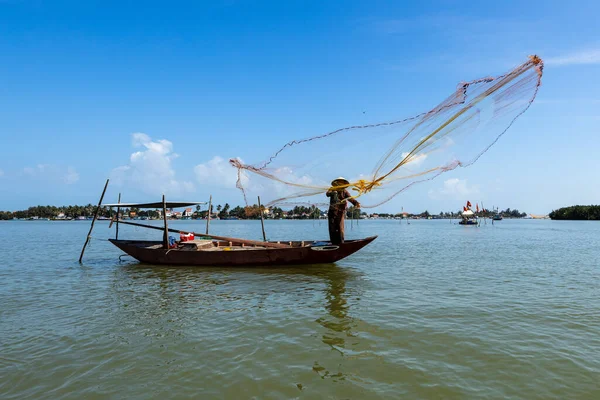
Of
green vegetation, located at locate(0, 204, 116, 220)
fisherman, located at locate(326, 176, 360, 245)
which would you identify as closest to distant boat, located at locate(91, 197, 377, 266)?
fisherman, located at locate(326, 176, 360, 245)

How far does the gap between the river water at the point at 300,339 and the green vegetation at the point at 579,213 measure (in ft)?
546

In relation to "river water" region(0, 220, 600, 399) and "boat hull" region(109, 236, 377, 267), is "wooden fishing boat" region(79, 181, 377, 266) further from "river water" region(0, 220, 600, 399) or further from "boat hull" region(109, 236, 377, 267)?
"river water" region(0, 220, 600, 399)

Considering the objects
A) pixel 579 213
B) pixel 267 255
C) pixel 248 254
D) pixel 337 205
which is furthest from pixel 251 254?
pixel 579 213

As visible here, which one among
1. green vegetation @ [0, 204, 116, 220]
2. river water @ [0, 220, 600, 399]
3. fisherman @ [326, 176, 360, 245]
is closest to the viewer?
river water @ [0, 220, 600, 399]

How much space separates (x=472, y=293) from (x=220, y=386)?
10.5 metres

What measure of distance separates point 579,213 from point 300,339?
185794 mm

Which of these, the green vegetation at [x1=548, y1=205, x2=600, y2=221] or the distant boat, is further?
the green vegetation at [x1=548, y1=205, x2=600, y2=221]

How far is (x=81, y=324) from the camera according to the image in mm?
9750

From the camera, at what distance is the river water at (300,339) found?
625 centimetres

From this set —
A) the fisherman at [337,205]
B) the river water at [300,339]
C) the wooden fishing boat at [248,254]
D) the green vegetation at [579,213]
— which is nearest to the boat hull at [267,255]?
the wooden fishing boat at [248,254]

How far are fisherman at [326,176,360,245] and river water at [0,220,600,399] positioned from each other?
10.0ft

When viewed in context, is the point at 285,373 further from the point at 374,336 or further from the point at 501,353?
the point at 501,353

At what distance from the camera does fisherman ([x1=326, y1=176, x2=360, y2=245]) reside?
16.5m

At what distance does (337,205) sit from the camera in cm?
1723
